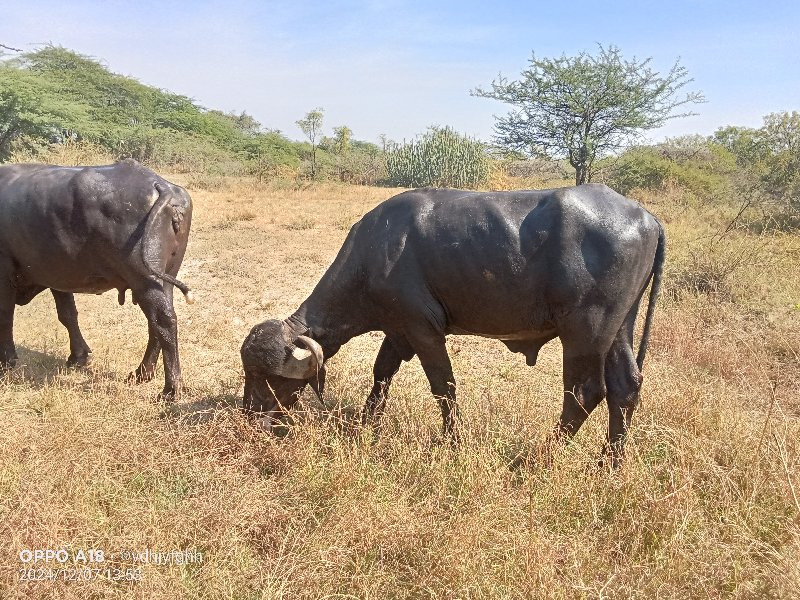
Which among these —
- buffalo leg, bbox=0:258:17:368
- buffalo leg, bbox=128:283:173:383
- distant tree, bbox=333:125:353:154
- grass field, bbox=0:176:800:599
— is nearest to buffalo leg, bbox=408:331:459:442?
grass field, bbox=0:176:800:599

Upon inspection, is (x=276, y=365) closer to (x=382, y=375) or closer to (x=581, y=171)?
(x=382, y=375)

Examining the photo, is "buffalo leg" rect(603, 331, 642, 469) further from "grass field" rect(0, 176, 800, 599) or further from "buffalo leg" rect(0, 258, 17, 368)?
"buffalo leg" rect(0, 258, 17, 368)

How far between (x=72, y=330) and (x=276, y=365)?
10.5 ft

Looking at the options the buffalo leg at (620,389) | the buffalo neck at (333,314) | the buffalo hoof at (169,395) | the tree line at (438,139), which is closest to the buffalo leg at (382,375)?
the buffalo neck at (333,314)

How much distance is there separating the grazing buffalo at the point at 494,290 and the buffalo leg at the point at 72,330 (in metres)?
2.79

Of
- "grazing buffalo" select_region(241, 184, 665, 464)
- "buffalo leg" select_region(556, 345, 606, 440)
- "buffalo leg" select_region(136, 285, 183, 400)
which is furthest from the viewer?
"buffalo leg" select_region(136, 285, 183, 400)

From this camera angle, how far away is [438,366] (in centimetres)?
414

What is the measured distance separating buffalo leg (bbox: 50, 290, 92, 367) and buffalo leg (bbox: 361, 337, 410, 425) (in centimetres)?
334

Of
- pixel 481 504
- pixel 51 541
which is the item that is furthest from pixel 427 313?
pixel 51 541

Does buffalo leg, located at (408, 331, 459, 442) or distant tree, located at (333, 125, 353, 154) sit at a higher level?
distant tree, located at (333, 125, 353, 154)

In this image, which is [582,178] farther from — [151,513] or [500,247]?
[151,513]

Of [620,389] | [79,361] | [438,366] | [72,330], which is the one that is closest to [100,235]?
[72,330]

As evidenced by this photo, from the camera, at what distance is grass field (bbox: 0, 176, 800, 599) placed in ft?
8.92

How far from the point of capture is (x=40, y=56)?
30031mm
